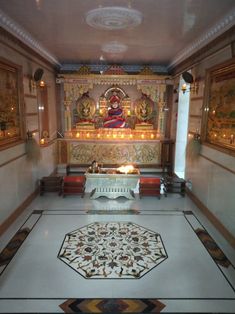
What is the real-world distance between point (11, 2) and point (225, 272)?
4617 millimetres

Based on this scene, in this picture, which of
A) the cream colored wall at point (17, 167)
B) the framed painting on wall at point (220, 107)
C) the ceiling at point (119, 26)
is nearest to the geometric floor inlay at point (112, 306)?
the cream colored wall at point (17, 167)

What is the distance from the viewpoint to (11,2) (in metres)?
3.48

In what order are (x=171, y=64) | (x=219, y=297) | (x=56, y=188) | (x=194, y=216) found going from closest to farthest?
(x=219, y=297)
(x=194, y=216)
(x=56, y=188)
(x=171, y=64)

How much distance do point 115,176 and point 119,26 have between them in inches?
123

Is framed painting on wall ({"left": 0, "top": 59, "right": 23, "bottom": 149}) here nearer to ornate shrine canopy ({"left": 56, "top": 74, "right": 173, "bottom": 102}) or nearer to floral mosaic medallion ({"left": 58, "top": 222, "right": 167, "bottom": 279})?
floral mosaic medallion ({"left": 58, "top": 222, "right": 167, "bottom": 279})

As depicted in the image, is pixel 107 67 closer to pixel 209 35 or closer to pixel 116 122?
pixel 116 122

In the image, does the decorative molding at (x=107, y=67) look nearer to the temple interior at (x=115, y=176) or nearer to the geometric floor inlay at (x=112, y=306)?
the temple interior at (x=115, y=176)

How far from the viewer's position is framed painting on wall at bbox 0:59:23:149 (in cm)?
438

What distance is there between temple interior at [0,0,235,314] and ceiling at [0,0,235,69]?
28mm

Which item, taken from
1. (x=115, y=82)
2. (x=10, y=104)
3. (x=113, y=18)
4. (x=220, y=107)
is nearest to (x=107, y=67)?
(x=115, y=82)

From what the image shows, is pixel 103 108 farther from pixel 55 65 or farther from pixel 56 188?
pixel 56 188

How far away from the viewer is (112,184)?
19.7 feet

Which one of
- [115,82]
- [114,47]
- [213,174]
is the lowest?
[213,174]

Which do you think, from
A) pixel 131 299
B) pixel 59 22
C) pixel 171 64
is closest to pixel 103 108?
pixel 171 64
